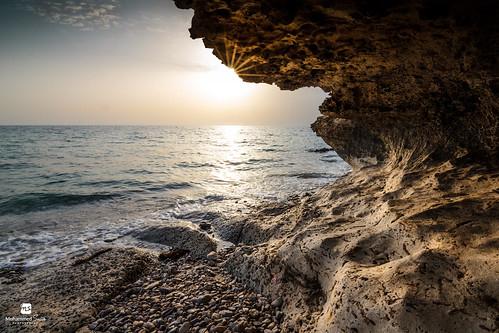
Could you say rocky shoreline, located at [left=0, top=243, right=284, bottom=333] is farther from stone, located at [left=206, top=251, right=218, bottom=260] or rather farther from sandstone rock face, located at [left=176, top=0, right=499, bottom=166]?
sandstone rock face, located at [left=176, top=0, right=499, bottom=166]

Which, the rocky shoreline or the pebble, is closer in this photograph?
the pebble

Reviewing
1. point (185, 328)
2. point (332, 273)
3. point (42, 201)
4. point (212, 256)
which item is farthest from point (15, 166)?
point (332, 273)

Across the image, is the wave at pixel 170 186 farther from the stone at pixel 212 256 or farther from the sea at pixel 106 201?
the stone at pixel 212 256

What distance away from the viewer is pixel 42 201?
43.5 feet

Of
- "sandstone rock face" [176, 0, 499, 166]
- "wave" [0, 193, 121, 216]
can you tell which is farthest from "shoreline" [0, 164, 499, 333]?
"wave" [0, 193, 121, 216]

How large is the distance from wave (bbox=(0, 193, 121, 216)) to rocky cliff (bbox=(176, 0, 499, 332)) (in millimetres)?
10829

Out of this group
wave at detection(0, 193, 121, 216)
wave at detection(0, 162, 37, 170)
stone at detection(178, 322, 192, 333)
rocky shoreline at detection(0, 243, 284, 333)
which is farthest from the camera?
wave at detection(0, 162, 37, 170)

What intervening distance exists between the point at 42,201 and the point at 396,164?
14.7 meters

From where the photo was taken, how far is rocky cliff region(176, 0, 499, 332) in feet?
8.61

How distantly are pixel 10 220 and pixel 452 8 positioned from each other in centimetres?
1393

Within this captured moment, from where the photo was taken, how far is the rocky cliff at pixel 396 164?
8.61 feet

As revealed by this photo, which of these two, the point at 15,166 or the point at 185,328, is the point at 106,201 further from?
the point at 15,166

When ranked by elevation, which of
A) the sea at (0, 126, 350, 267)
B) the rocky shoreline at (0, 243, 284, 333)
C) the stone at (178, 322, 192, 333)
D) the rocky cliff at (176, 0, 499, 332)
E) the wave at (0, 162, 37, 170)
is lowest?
the wave at (0, 162, 37, 170)

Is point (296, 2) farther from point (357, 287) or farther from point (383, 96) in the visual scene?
point (383, 96)
